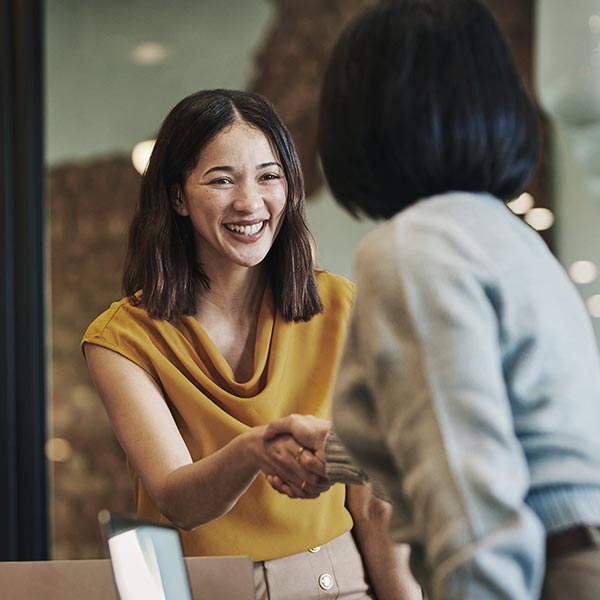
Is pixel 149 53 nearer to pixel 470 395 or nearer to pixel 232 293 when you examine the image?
pixel 232 293

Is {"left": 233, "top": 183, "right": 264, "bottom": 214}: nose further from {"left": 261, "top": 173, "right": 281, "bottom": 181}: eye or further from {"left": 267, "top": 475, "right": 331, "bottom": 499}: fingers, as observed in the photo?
{"left": 267, "top": 475, "right": 331, "bottom": 499}: fingers

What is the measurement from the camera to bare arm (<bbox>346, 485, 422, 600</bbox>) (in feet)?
4.44

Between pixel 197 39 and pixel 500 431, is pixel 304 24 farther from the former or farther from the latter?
pixel 500 431

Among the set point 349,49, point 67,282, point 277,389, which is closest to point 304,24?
point 67,282

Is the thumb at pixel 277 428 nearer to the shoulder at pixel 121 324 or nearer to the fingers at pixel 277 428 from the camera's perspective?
the fingers at pixel 277 428

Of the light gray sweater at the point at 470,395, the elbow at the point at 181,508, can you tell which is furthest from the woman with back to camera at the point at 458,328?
the elbow at the point at 181,508

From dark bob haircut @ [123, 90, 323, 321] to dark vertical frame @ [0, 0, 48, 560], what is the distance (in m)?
1.42

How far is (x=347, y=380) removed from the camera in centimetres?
84

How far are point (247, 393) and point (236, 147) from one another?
1.10 ft

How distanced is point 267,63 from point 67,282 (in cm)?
80

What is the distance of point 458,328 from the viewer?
0.75 metres

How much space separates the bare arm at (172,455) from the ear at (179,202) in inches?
8.9

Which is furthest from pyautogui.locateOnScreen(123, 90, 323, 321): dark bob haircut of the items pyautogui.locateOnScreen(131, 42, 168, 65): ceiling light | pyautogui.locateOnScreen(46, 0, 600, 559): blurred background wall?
pyautogui.locateOnScreen(131, 42, 168, 65): ceiling light

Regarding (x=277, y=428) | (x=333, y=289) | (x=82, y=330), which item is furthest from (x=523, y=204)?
(x=277, y=428)
